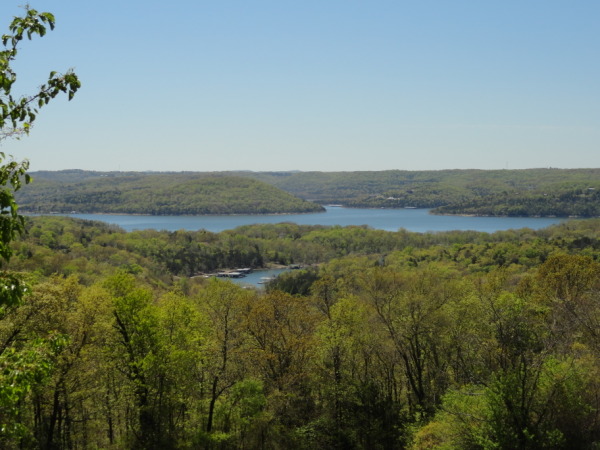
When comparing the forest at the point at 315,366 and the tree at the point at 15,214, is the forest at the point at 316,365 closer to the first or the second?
the forest at the point at 315,366

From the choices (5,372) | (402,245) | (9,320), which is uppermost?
(5,372)

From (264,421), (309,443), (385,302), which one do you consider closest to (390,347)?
(385,302)

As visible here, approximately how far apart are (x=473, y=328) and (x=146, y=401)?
14572 millimetres

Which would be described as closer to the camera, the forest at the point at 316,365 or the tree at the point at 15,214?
the tree at the point at 15,214

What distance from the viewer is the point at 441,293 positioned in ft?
87.5

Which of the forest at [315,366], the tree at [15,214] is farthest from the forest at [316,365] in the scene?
the tree at [15,214]

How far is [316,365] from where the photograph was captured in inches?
925

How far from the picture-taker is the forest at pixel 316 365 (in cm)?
1577

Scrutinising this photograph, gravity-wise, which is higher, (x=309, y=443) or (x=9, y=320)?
(x=9, y=320)

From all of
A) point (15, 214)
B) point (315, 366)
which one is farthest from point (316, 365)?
point (15, 214)

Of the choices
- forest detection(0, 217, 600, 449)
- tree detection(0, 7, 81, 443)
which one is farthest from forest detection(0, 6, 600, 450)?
tree detection(0, 7, 81, 443)

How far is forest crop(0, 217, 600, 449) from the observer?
15766mm

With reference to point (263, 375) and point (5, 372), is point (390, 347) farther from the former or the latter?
point (5, 372)

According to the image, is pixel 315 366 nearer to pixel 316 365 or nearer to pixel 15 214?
pixel 316 365
